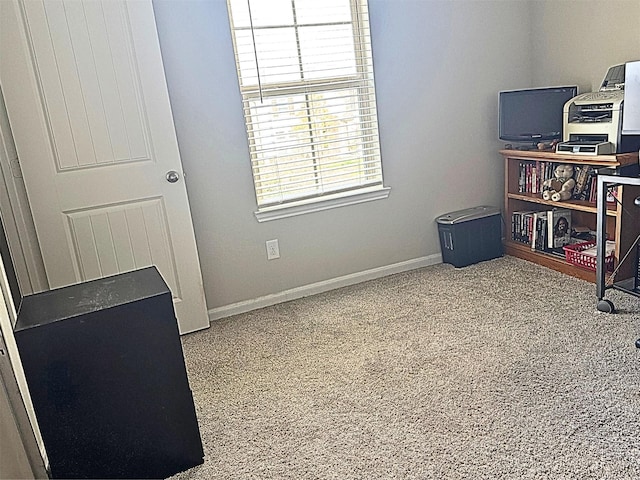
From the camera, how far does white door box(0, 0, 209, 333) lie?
2273mm

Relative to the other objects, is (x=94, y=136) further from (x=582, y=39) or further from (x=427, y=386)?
(x=582, y=39)

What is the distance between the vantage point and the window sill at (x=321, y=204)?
9.81 ft

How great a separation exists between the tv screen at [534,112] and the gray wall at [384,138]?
8.2 inches

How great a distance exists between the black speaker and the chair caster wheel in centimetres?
198

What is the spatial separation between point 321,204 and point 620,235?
63.6 inches

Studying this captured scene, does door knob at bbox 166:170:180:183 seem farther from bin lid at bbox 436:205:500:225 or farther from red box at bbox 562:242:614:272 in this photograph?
red box at bbox 562:242:614:272

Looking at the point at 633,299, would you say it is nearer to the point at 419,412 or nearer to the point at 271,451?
the point at 419,412

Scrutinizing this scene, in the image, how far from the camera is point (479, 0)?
3252 millimetres

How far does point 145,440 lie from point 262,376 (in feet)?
2.23

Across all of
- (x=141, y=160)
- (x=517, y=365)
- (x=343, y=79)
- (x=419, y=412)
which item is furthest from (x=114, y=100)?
(x=517, y=365)

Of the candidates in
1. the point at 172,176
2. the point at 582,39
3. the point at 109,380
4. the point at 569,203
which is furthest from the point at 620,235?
the point at 109,380

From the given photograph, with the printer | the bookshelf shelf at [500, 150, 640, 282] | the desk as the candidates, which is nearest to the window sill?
the bookshelf shelf at [500, 150, 640, 282]

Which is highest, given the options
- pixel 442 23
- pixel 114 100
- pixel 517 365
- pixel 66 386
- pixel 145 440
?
pixel 442 23

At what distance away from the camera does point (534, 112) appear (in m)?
3.17
